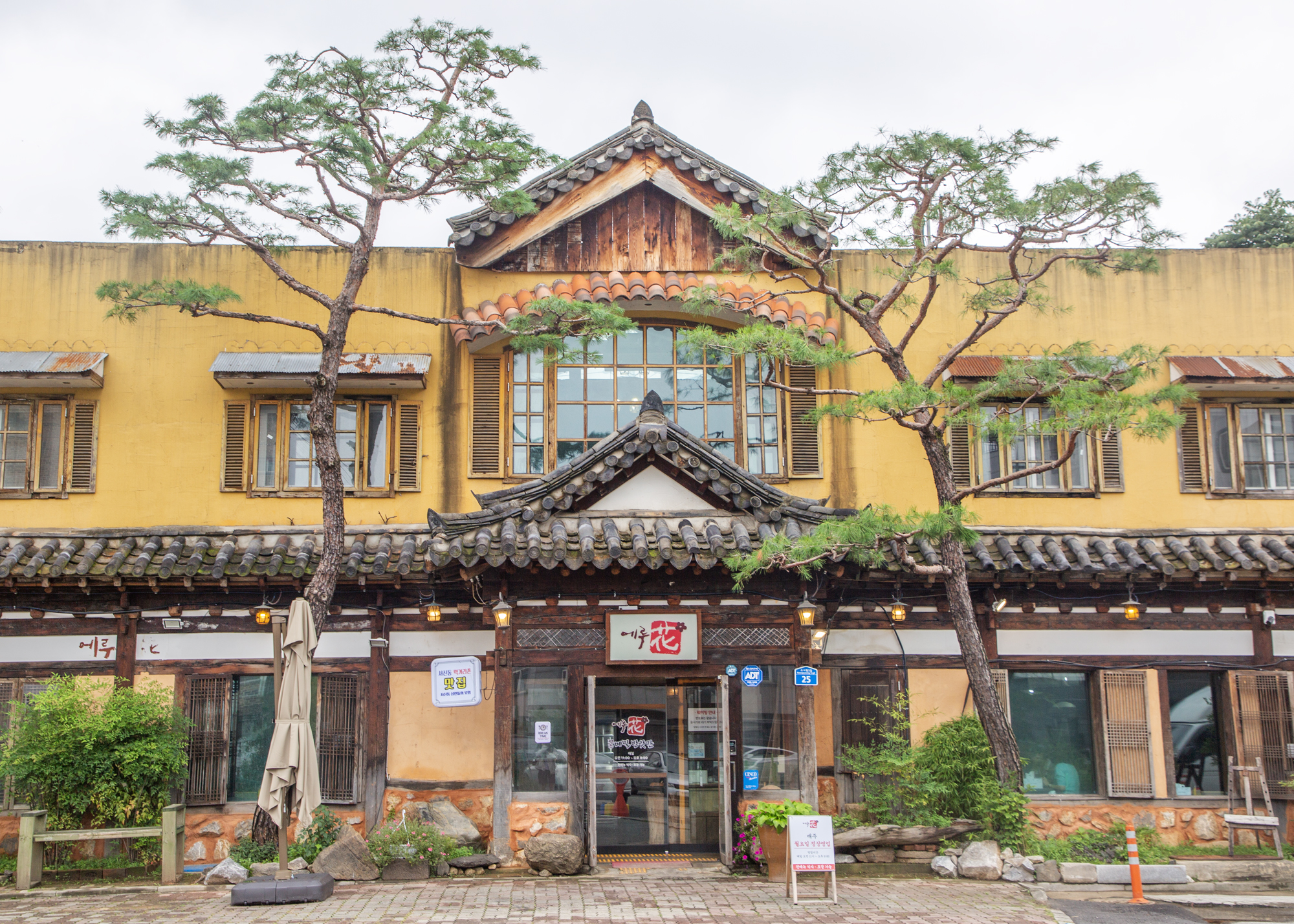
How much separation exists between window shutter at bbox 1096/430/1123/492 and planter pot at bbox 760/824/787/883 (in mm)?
7564

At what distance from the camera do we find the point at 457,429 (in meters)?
15.5

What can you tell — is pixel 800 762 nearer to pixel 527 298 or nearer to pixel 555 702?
pixel 555 702

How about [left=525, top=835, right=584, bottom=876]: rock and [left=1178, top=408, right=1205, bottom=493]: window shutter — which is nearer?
[left=525, top=835, right=584, bottom=876]: rock

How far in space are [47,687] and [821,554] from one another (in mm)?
10010

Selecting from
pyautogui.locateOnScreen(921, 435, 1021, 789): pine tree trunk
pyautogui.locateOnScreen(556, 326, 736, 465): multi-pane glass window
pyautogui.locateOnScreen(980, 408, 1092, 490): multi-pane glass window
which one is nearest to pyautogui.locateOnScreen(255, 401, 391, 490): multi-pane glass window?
pyautogui.locateOnScreen(556, 326, 736, 465): multi-pane glass window

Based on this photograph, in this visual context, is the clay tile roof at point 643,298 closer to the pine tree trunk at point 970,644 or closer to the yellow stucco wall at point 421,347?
the yellow stucco wall at point 421,347

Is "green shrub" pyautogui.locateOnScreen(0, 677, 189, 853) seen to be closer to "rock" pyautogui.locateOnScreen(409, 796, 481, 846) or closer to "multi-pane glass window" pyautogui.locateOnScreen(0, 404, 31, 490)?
"rock" pyautogui.locateOnScreen(409, 796, 481, 846)

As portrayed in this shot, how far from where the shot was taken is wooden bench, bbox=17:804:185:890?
12.3m

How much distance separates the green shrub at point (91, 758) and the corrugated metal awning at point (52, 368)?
4367 millimetres

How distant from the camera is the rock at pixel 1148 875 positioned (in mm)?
12250

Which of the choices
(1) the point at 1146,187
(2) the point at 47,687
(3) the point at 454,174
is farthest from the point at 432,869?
(1) the point at 1146,187

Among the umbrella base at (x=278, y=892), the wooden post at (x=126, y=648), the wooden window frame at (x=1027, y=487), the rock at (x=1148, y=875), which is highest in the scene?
the wooden window frame at (x=1027, y=487)

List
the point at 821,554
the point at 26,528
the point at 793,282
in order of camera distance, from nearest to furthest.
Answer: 1. the point at 821,554
2. the point at 26,528
3. the point at 793,282

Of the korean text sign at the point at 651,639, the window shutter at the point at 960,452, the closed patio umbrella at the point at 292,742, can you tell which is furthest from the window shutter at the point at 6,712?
the window shutter at the point at 960,452
